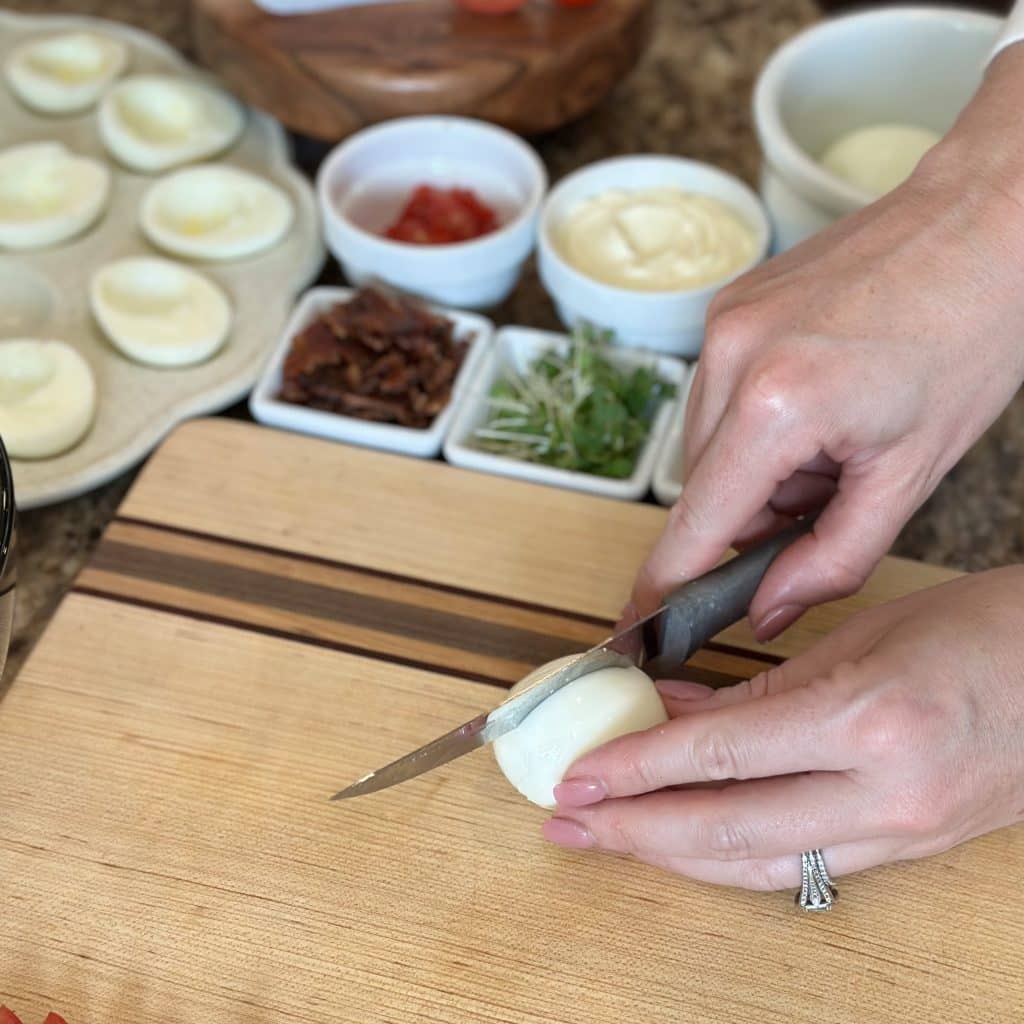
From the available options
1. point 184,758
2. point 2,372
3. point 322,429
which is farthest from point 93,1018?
point 2,372

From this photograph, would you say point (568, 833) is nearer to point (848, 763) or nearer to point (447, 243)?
point (848, 763)

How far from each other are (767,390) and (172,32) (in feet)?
5.84

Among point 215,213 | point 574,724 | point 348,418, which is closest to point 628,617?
point 574,724

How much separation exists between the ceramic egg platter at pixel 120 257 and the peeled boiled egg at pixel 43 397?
24 mm

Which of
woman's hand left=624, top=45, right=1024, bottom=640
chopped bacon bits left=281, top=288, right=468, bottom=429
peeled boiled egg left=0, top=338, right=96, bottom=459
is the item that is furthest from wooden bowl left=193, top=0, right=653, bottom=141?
woman's hand left=624, top=45, right=1024, bottom=640

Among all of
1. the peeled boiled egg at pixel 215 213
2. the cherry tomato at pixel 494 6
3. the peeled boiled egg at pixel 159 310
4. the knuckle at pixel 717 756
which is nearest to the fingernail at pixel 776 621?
the knuckle at pixel 717 756

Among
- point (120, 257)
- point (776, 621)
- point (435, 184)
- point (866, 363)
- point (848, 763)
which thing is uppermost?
point (866, 363)

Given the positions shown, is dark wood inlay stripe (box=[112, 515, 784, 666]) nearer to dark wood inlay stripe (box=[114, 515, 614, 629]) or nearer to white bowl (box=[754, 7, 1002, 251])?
dark wood inlay stripe (box=[114, 515, 614, 629])

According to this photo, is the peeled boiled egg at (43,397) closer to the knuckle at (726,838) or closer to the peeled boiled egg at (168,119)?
the peeled boiled egg at (168,119)

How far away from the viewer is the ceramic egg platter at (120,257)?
1602 mm

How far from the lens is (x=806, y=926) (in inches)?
45.1

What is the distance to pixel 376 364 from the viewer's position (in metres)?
1.67

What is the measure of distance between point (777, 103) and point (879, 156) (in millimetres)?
175

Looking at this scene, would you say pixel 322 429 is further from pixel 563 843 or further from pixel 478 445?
pixel 563 843
